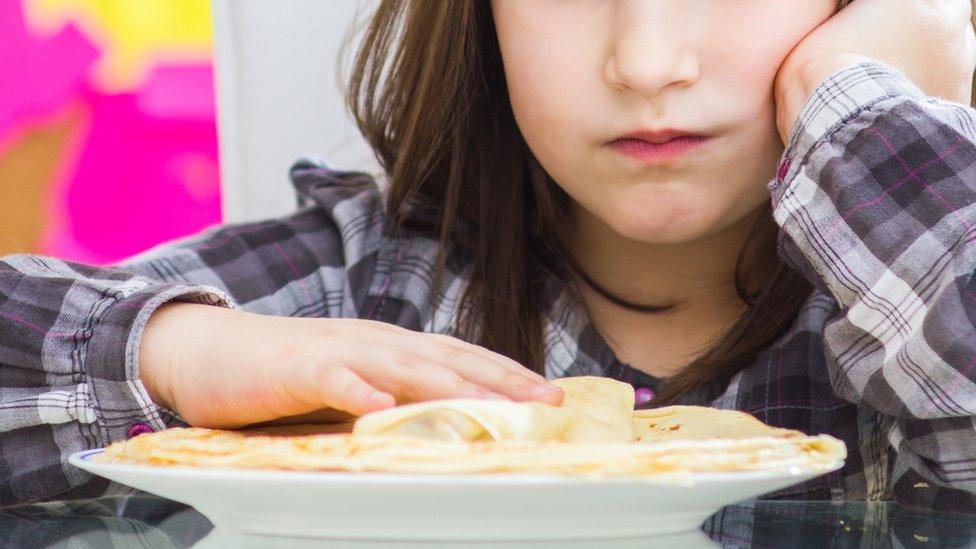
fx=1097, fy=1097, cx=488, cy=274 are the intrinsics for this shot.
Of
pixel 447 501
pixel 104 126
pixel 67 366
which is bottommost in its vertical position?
pixel 104 126

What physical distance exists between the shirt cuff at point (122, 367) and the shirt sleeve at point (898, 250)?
0.43 m

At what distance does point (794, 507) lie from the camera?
555 millimetres

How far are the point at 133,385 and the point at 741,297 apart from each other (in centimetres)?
60

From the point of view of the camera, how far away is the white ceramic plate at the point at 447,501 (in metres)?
0.40

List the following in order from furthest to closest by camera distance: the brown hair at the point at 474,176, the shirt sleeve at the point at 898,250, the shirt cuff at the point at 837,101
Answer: the brown hair at the point at 474,176 → the shirt cuff at the point at 837,101 → the shirt sleeve at the point at 898,250

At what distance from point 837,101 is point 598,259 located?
415 mm

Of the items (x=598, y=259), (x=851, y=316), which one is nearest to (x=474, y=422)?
(x=851, y=316)

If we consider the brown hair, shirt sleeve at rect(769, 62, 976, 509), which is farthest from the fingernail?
the brown hair

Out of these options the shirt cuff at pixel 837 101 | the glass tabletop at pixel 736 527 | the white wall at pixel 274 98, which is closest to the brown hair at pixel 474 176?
the shirt cuff at pixel 837 101

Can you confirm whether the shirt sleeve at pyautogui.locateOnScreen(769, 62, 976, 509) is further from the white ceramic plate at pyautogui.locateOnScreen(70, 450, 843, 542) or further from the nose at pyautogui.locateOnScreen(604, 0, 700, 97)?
the white ceramic plate at pyautogui.locateOnScreen(70, 450, 843, 542)

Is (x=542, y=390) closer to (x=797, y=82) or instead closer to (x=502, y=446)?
(x=502, y=446)

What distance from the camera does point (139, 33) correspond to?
2.03 metres

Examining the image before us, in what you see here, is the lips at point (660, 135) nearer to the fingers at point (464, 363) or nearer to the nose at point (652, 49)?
the nose at point (652, 49)

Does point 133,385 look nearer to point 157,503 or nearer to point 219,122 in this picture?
point 157,503
